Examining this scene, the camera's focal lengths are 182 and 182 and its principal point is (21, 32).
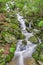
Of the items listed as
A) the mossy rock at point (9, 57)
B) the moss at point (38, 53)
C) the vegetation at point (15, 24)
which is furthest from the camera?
the vegetation at point (15, 24)

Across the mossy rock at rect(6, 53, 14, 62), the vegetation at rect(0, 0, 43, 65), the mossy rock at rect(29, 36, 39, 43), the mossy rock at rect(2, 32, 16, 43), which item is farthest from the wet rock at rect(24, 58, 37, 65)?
the mossy rock at rect(29, 36, 39, 43)

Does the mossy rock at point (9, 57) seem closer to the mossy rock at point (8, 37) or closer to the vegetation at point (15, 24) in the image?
the vegetation at point (15, 24)

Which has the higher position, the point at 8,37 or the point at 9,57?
the point at 8,37

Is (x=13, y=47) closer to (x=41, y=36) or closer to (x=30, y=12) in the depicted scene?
(x=41, y=36)

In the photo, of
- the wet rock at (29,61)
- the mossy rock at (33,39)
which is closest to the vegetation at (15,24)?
the mossy rock at (33,39)

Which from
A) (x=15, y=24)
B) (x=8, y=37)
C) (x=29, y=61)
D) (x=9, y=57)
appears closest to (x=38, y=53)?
(x=29, y=61)

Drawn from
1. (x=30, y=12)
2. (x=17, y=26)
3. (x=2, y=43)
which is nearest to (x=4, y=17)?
(x=17, y=26)

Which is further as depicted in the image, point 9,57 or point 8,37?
point 8,37

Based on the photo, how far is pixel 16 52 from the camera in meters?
17.7

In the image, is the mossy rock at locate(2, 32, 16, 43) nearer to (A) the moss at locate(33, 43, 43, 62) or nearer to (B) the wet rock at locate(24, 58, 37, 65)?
(A) the moss at locate(33, 43, 43, 62)

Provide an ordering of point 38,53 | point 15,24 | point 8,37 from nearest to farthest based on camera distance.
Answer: point 38,53 < point 8,37 < point 15,24

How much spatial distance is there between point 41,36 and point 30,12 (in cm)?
770

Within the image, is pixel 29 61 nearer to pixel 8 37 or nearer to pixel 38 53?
pixel 38 53

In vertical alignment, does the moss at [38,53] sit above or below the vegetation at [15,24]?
below
